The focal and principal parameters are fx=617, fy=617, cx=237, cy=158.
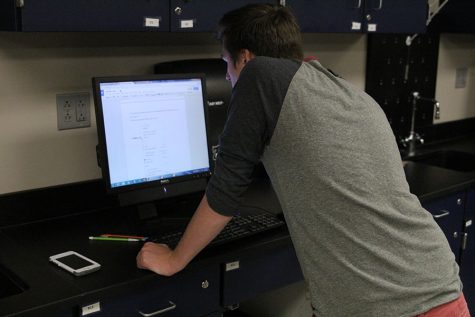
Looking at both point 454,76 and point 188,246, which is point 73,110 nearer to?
point 188,246

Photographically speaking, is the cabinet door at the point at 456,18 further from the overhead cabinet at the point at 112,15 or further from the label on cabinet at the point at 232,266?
the label on cabinet at the point at 232,266

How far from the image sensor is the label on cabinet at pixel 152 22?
170 cm

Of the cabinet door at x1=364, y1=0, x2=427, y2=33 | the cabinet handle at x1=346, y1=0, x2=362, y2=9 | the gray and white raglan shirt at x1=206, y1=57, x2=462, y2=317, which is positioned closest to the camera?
the gray and white raglan shirt at x1=206, y1=57, x2=462, y2=317

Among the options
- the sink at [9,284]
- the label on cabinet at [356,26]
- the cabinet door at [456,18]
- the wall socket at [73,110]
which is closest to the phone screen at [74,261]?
the sink at [9,284]

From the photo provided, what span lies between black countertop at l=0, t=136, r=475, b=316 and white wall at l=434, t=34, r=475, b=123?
4.55ft

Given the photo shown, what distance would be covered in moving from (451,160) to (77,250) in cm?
225

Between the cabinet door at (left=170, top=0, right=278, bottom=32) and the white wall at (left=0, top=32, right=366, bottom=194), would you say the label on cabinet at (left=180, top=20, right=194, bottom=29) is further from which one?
the white wall at (left=0, top=32, right=366, bottom=194)

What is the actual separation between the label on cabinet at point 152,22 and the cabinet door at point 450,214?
1.18m

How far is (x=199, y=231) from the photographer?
1.41 m

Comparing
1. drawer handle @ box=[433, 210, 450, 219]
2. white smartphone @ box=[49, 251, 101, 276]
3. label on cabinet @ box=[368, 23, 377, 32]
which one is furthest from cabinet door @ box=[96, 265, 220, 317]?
label on cabinet @ box=[368, 23, 377, 32]

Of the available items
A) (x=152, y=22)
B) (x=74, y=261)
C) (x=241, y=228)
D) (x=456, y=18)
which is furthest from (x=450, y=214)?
(x=74, y=261)

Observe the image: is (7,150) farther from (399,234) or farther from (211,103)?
(399,234)

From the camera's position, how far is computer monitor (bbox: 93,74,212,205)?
5.74ft

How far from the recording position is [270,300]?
232 centimetres
